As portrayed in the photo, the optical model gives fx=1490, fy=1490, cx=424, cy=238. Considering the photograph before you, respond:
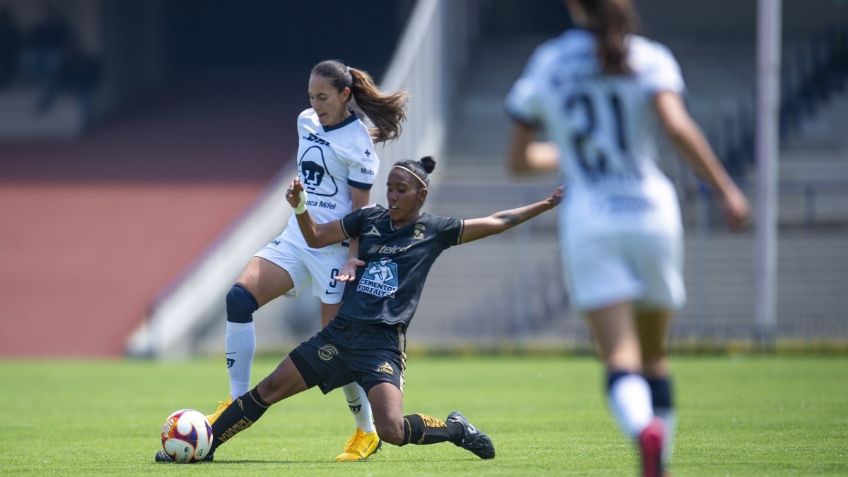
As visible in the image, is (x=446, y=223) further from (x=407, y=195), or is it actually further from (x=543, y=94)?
(x=543, y=94)

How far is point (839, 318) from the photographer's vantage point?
22.9m

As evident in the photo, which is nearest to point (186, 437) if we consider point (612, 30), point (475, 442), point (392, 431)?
point (392, 431)

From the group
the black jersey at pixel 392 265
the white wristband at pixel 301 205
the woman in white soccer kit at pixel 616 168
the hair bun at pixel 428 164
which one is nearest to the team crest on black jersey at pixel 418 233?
the black jersey at pixel 392 265

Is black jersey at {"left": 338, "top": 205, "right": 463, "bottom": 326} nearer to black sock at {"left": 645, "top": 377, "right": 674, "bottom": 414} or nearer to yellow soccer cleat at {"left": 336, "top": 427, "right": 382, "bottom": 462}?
yellow soccer cleat at {"left": 336, "top": 427, "right": 382, "bottom": 462}

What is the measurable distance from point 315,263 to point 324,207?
0.36m

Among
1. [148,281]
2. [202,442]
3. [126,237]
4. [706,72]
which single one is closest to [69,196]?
[126,237]

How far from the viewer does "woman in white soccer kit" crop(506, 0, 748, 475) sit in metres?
5.85

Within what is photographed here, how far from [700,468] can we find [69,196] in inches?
964

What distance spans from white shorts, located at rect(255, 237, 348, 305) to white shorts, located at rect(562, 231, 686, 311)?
3.40 metres

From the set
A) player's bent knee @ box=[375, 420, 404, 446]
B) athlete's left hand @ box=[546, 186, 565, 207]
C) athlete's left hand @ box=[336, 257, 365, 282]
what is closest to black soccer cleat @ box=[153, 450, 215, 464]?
player's bent knee @ box=[375, 420, 404, 446]

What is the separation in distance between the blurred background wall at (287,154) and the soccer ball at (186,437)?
14.4 m

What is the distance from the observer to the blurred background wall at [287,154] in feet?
79.2

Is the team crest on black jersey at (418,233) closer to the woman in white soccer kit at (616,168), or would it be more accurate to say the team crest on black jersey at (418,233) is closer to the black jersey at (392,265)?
the black jersey at (392,265)

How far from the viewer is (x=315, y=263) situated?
9180 millimetres
